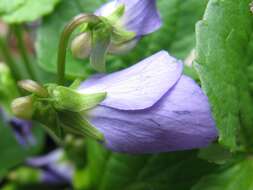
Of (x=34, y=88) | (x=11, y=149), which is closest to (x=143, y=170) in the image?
(x=34, y=88)

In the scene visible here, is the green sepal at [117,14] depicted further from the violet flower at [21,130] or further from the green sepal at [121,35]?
the violet flower at [21,130]

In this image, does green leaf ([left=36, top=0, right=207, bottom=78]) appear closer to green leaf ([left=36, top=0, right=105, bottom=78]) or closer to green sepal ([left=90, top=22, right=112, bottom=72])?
green leaf ([left=36, top=0, right=105, bottom=78])

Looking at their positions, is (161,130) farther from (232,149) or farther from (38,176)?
(38,176)

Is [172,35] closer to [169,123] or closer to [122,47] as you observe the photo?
[122,47]

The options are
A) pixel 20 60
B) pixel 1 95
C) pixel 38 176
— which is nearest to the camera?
pixel 1 95

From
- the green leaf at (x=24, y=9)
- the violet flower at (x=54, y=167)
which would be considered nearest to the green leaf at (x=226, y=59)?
the green leaf at (x=24, y=9)

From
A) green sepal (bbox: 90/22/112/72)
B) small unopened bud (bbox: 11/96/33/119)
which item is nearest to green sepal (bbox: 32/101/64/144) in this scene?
small unopened bud (bbox: 11/96/33/119)

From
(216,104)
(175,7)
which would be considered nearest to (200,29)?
(216,104)
